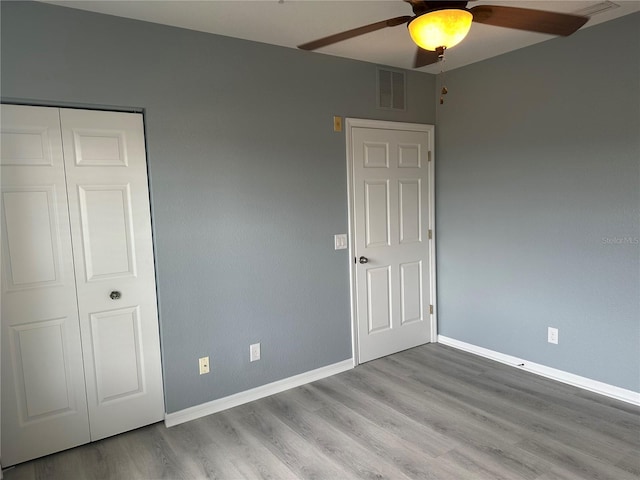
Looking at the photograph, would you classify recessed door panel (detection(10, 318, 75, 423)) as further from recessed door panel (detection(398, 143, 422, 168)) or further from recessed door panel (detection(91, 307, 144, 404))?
recessed door panel (detection(398, 143, 422, 168))

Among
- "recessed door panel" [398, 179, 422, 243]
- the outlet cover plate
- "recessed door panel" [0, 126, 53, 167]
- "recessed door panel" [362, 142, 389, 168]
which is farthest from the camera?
"recessed door panel" [398, 179, 422, 243]

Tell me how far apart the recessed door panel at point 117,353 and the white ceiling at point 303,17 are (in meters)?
1.78

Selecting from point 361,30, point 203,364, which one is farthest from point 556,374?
point 361,30

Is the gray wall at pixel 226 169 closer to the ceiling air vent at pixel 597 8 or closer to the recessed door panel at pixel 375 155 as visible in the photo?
the recessed door panel at pixel 375 155


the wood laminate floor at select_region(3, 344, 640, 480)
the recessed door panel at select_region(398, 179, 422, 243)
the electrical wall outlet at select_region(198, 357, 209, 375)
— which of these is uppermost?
the recessed door panel at select_region(398, 179, 422, 243)

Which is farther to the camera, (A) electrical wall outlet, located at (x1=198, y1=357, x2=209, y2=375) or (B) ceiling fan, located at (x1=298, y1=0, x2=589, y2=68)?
(A) electrical wall outlet, located at (x1=198, y1=357, x2=209, y2=375)

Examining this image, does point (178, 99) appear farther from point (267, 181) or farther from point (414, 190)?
point (414, 190)

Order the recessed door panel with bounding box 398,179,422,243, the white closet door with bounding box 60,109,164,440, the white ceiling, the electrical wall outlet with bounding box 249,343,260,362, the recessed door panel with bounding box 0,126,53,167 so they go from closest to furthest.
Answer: the recessed door panel with bounding box 0,126,53,167
the white ceiling
the white closet door with bounding box 60,109,164,440
the electrical wall outlet with bounding box 249,343,260,362
the recessed door panel with bounding box 398,179,422,243

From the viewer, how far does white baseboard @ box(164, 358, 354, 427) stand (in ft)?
9.29

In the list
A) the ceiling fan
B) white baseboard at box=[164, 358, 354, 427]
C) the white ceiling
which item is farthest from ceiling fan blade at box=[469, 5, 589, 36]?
white baseboard at box=[164, 358, 354, 427]

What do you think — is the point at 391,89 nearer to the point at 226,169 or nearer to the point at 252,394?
the point at 226,169

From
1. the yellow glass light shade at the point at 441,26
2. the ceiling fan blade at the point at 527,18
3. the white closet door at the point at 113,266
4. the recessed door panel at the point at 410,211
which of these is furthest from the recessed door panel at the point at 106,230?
the recessed door panel at the point at 410,211

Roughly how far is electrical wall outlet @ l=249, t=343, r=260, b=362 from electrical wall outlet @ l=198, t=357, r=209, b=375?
0.32m

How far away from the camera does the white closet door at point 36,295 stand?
2301 millimetres
